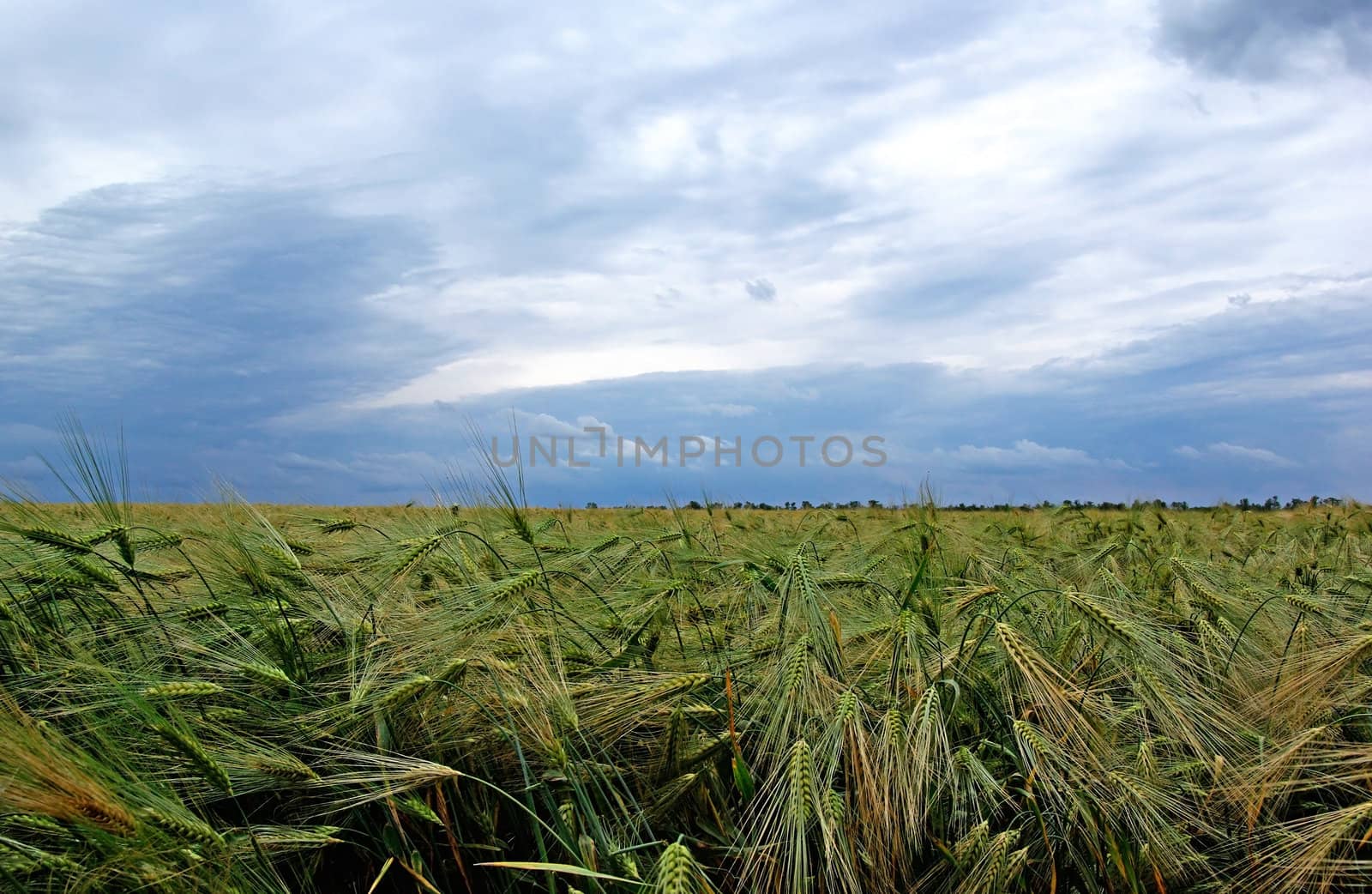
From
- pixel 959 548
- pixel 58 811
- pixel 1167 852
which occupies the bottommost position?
pixel 1167 852

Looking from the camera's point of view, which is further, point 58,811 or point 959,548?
point 959,548

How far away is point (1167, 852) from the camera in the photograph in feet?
8.51

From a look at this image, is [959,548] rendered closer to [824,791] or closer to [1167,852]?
[1167,852]

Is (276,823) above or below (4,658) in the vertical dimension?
below

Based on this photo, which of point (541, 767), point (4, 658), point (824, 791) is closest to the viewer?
point (824, 791)

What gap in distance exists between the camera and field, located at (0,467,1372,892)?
2.30m

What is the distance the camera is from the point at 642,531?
631cm

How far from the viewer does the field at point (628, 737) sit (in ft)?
7.54

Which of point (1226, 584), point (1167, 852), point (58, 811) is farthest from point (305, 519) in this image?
point (1226, 584)

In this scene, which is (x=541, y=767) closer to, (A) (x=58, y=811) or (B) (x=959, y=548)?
(A) (x=58, y=811)

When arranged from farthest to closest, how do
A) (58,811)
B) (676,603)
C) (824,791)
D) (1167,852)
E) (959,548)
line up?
1. (959,548)
2. (676,603)
3. (1167,852)
4. (824,791)
5. (58,811)

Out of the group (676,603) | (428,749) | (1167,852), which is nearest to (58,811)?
(428,749)

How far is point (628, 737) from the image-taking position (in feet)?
10.1

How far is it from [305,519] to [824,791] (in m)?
4.84
